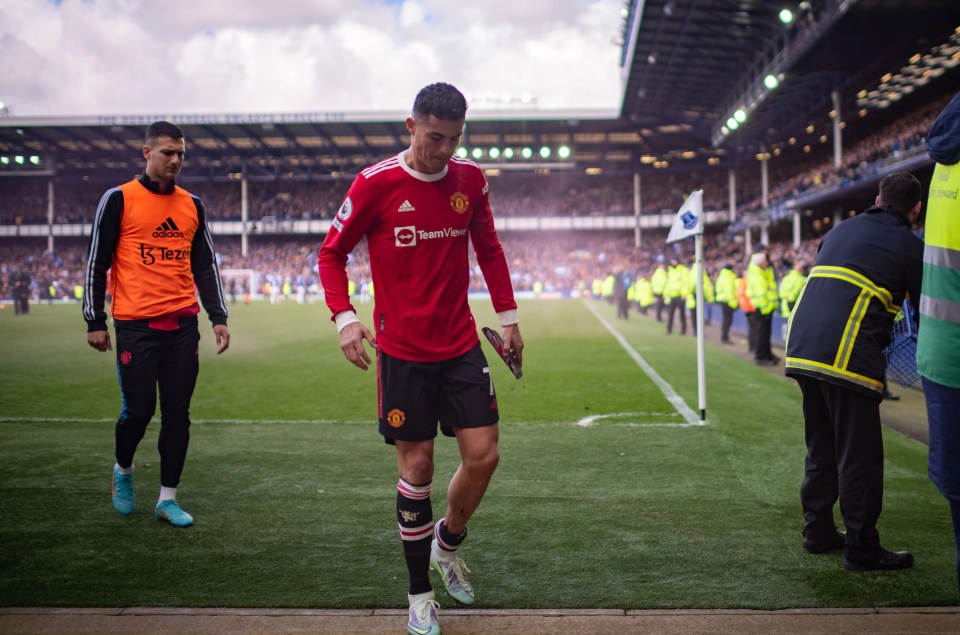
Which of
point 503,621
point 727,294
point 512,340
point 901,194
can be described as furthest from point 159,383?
point 727,294

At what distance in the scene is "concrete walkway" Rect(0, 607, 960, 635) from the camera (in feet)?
10.5

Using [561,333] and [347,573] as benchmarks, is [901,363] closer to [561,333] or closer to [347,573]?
[347,573]

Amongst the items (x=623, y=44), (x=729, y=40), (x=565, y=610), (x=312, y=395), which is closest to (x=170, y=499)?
(x=565, y=610)

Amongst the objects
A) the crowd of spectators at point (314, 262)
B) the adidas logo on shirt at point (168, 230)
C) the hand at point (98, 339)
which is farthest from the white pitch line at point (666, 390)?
the crowd of spectators at point (314, 262)

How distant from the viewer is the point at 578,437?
23.9ft

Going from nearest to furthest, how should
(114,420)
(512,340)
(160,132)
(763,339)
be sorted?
(512,340) → (160,132) → (114,420) → (763,339)

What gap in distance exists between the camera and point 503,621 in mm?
3293

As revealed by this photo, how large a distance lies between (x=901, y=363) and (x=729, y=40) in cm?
3139

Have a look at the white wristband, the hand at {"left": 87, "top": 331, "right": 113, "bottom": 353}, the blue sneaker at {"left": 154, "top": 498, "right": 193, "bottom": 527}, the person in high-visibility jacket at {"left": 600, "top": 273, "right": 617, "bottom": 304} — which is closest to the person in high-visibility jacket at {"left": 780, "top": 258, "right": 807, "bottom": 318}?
the blue sneaker at {"left": 154, "top": 498, "right": 193, "bottom": 527}

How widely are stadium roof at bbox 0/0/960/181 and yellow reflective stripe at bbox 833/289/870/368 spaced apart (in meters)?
22.9

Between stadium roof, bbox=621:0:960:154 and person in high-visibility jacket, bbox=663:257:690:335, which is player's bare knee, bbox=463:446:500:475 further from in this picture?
stadium roof, bbox=621:0:960:154

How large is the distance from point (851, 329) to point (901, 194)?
27.3 inches

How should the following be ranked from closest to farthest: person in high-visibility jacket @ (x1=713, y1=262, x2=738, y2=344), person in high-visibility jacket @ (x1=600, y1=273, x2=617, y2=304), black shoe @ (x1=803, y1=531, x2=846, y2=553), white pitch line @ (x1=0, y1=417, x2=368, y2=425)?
black shoe @ (x1=803, y1=531, x2=846, y2=553)
white pitch line @ (x1=0, y1=417, x2=368, y2=425)
person in high-visibility jacket @ (x1=713, y1=262, x2=738, y2=344)
person in high-visibility jacket @ (x1=600, y1=273, x2=617, y2=304)

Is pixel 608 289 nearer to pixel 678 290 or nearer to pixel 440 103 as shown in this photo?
pixel 678 290
